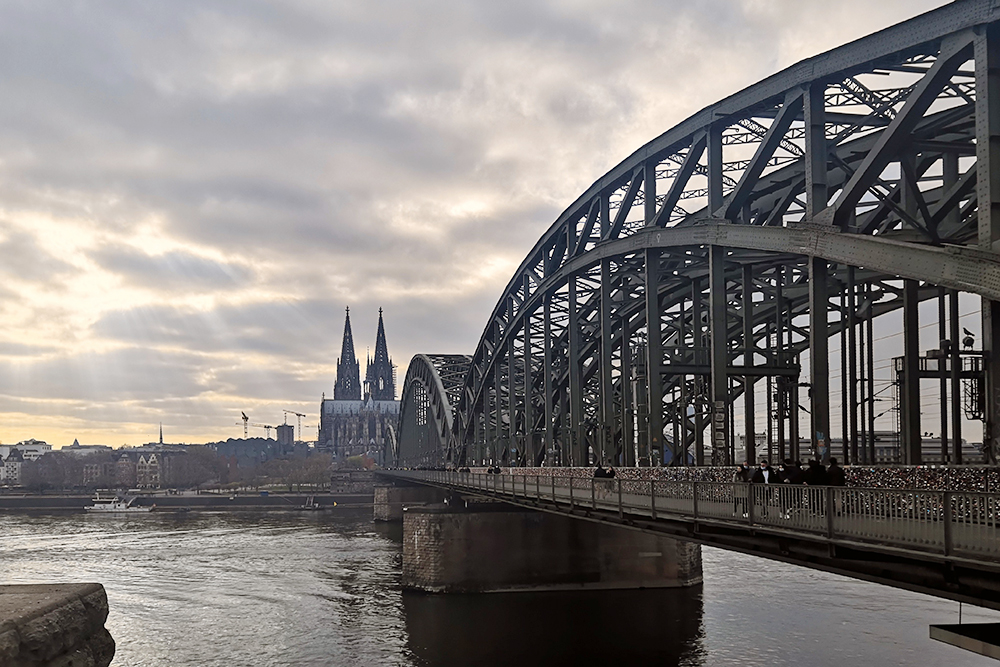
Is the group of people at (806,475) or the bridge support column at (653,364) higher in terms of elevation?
the bridge support column at (653,364)

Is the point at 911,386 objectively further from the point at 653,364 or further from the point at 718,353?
the point at 653,364

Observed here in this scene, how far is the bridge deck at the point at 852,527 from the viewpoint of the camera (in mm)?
12852

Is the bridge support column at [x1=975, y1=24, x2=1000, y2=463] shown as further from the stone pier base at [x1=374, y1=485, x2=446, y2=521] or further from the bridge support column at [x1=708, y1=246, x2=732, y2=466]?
the stone pier base at [x1=374, y1=485, x2=446, y2=521]

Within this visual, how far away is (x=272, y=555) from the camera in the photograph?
69.9 metres

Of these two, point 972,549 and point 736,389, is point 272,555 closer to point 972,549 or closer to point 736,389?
point 736,389

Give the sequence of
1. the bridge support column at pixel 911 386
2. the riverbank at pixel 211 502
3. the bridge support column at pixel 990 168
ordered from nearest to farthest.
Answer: the bridge support column at pixel 990 168 → the bridge support column at pixel 911 386 → the riverbank at pixel 211 502

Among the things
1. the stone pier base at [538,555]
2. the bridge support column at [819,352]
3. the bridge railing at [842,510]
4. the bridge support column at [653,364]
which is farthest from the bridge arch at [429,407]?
the bridge railing at [842,510]

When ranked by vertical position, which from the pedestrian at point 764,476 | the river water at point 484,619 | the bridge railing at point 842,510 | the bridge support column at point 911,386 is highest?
the bridge support column at point 911,386

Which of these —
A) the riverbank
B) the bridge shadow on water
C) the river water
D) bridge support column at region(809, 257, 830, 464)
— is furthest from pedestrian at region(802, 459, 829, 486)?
the riverbank

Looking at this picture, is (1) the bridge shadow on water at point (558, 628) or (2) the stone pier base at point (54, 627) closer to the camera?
(2) the stone pier base at point (54, 627)

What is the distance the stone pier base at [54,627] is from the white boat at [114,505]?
134 m

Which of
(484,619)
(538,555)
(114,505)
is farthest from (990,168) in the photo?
(114,505)

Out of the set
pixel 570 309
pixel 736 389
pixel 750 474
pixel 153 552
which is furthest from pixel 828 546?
pixel 153 552

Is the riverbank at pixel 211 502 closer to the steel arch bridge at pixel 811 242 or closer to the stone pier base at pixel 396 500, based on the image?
the stone pier base at pixel 396 500
